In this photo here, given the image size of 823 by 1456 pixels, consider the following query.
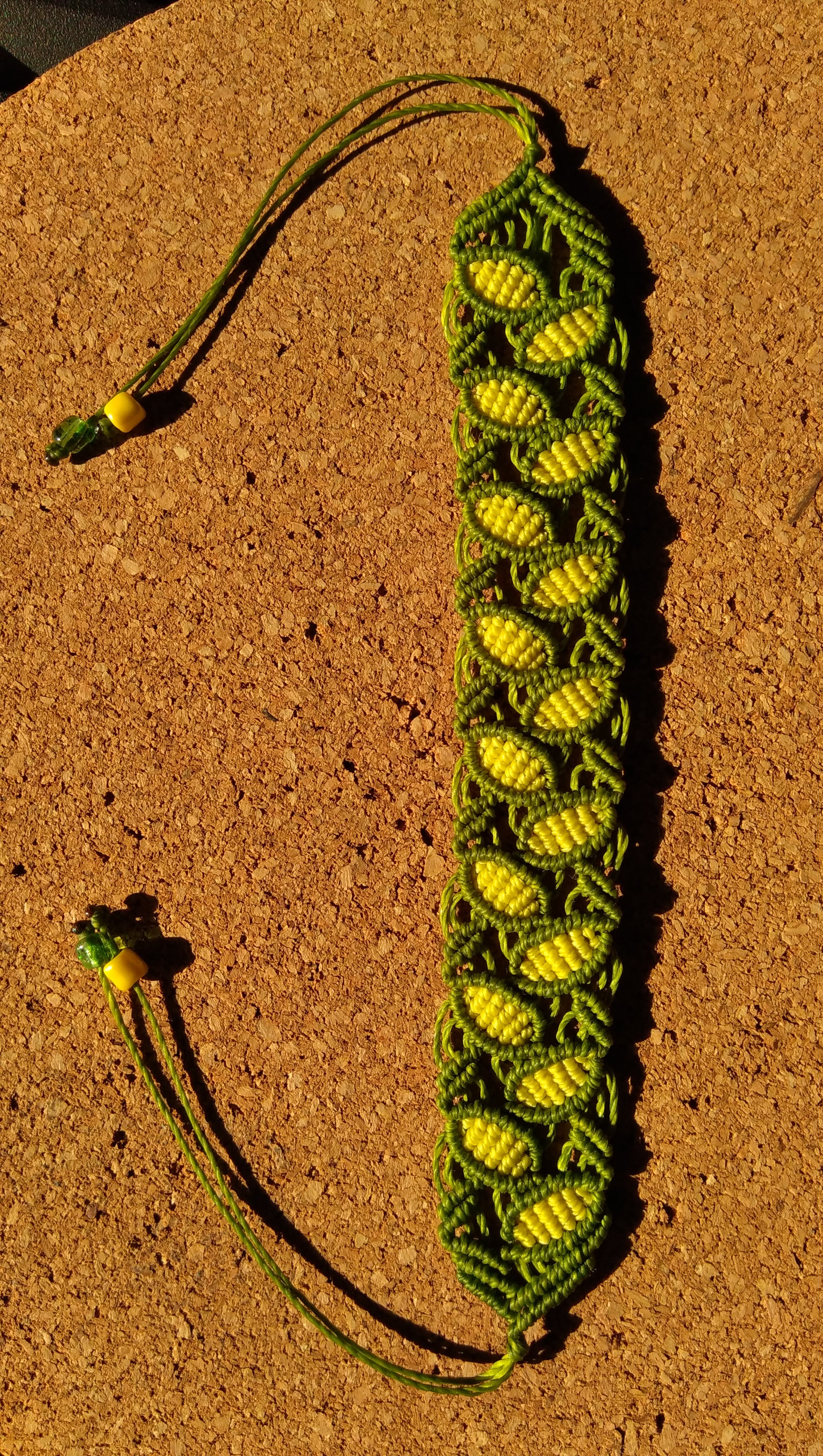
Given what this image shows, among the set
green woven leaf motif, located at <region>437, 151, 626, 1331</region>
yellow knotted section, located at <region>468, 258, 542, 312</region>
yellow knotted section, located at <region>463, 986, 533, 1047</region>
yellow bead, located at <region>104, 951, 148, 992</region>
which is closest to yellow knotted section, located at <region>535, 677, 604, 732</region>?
green woven leaf motif, located at <region>437, 151, 626, 1331</region>

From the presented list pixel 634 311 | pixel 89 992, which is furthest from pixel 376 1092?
pixel 634 311

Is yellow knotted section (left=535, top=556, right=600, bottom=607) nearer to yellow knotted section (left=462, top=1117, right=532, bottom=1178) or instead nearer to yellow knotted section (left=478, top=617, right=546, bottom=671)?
yellow knotted section (left=478, top=617, right=546, bottom=671)

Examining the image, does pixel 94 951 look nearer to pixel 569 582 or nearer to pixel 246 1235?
pixel 246 1235

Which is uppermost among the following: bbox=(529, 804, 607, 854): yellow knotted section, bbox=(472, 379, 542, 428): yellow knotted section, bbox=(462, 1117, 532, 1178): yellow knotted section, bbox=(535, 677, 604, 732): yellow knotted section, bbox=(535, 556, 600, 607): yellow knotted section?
bbox=(472, 379, 542, 428): yellow knotted section

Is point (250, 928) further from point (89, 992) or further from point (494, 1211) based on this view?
point (494, 1211)

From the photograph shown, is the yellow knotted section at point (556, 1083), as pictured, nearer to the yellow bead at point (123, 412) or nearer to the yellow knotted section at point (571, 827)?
the yellow knotted section at point (571, 827)

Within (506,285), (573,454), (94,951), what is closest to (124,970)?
(94,951)
